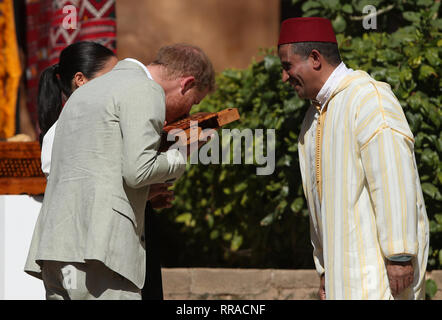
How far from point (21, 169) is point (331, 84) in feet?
6.40

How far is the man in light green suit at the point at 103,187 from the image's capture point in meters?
3.09

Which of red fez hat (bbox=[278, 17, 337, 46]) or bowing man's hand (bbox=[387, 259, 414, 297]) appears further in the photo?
red fez hat (bbox=[278, 17, 337, 46])

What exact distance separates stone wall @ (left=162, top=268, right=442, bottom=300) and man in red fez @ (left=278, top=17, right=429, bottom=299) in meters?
2.05

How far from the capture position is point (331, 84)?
135 inches

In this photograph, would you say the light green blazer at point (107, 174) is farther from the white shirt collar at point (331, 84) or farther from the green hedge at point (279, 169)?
the green hedge at point (279, 169)

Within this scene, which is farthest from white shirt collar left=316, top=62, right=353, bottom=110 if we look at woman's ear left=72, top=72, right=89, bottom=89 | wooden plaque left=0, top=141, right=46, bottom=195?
wooden plaque left=0, top=141, right=46, bottom=195

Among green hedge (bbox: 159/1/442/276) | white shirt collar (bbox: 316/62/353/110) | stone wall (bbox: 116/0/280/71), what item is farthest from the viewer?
stone wall (bbox: 116/0/280/71)

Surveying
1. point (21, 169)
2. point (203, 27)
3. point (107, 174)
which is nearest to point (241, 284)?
point (21, 169)

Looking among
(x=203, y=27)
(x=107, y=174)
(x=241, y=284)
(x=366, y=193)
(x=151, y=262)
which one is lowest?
(x=241, y=284)

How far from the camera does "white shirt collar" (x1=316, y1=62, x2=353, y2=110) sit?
Result: 11.2 feet

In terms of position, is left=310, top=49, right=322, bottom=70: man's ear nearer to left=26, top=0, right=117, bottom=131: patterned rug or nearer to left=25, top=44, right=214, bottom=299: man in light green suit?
left=25, top=44, right=214, bottom=299: man in light green suit

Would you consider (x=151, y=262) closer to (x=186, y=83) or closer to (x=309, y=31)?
(x=186, y=83)

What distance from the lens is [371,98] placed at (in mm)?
3234

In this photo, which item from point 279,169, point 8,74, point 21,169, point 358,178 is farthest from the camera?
point 8,74
